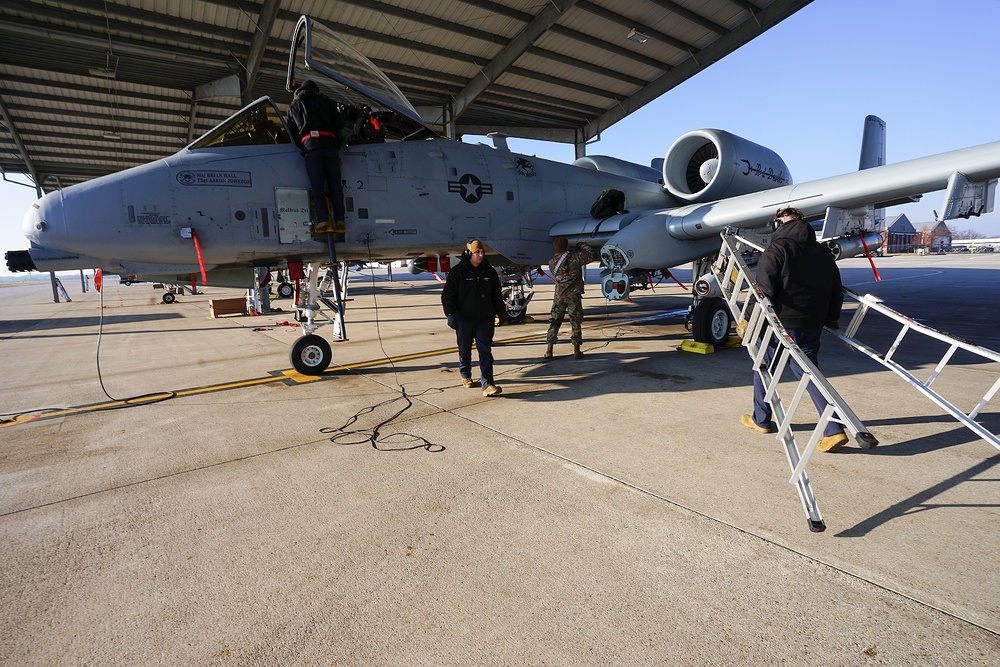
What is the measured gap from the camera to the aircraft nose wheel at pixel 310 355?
21.5 feet

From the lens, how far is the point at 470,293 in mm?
5547

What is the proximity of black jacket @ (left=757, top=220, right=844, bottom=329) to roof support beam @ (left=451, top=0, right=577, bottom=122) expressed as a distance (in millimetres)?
13201

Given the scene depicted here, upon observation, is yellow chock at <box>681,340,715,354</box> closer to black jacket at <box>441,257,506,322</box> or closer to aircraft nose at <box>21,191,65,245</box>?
black jacket at <box>441,257,506,322</box>

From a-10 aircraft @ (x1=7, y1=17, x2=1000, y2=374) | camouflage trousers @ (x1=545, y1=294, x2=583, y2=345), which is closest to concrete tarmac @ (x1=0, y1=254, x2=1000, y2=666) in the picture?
camouflage trousers @ (x1=545, y1=294, x2=583, y2=345)

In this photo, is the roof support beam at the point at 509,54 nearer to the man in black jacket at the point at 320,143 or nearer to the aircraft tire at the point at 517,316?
the aircraft tire at the point at 517,316

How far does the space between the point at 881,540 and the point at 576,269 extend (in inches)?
195

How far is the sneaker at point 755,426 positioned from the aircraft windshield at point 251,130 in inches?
244

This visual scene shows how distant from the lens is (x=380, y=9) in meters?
13.4

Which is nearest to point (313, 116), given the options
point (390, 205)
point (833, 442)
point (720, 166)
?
point (390, 205)

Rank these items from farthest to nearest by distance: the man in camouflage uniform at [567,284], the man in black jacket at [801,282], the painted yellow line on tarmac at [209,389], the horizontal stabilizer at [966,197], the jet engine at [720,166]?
the jet engine at [720,166], the man in camouflage uniform at [567,284], the painted yellow line on tarmac at [209,389], the horizontal stabilizer at [966,197], the man in black jacket at [801,282]

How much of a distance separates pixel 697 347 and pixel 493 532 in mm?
5755

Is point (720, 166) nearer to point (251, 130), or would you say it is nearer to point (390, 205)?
point (390, 205)

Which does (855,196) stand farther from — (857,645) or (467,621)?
(467,621)

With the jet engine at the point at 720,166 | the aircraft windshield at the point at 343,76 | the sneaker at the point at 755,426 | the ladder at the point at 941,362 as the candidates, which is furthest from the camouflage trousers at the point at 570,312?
the jet engine at the point at 720,166
